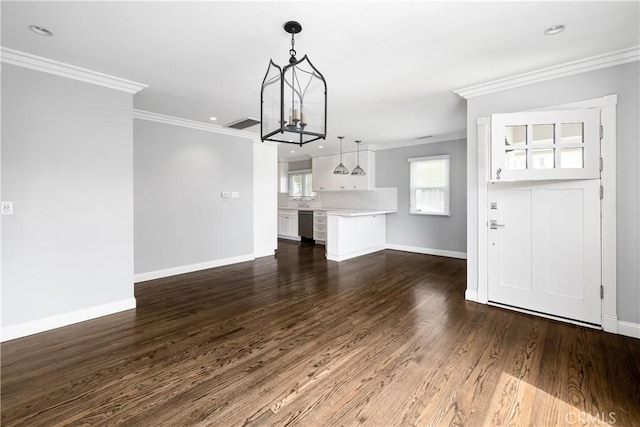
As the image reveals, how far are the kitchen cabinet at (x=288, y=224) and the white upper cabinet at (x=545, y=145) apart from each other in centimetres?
610

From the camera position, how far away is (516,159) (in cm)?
297

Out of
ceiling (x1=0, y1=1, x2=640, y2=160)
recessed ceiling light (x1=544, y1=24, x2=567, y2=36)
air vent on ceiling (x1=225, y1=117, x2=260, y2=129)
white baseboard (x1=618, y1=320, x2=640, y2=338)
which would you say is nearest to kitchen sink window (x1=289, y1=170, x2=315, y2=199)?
air vent on ceiling (x1=225, y1=117, x2=260, y2=129)

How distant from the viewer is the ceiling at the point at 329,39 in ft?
6.70

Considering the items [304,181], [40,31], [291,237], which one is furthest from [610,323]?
[304,181]

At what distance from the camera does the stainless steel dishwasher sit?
8.13 meters

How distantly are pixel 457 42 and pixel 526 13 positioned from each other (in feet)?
1.62

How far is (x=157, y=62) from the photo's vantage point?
2.83m

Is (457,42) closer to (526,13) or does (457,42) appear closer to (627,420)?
(526,13)

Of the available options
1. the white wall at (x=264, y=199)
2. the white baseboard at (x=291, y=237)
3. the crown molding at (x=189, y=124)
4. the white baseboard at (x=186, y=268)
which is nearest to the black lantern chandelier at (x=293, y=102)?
the crown molding at (x=189, y=124)

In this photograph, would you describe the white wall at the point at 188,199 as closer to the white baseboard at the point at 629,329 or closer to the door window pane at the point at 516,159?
the door window pane at the point at 516,159

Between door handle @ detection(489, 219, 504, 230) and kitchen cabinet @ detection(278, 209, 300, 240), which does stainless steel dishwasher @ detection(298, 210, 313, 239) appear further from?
door handle @ detection(489, 219, 504, 230)

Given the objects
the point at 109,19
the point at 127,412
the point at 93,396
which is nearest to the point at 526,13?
the point at 109,19

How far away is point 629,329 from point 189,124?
6.06 m

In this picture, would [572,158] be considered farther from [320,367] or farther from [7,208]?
[7,208]
